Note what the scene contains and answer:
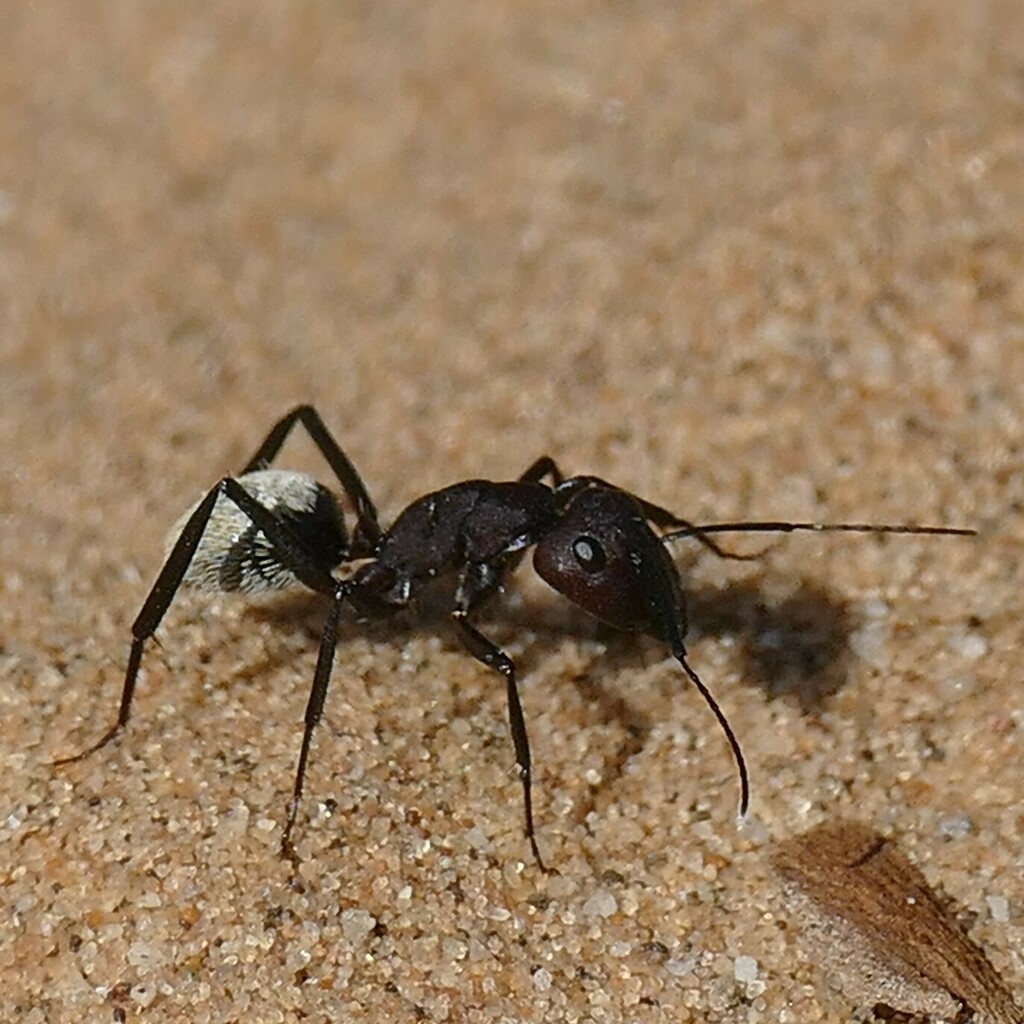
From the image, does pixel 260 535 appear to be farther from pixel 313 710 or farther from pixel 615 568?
pixel 615 568

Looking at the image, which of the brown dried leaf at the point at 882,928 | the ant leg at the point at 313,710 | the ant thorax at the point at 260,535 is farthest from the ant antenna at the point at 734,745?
the ant thorax at the point at 260,535

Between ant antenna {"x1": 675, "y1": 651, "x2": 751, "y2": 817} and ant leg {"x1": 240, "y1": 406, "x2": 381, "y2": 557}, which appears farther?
ant leg {"x1": 240, "y1": 406, "x2": 381, "y2": 557}

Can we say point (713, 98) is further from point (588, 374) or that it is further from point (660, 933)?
point (660, 933)

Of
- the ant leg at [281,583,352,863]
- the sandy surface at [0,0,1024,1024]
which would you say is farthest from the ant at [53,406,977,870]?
the sandy surface at [0,0,1024,1024]

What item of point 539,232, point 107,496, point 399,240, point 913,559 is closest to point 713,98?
point 539,232

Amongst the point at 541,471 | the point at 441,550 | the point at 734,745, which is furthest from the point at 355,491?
the point at 734,745

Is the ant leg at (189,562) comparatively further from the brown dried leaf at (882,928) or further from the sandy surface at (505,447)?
the brown dried leaf at (882,928)

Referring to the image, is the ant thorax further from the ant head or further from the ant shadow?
the ant head
